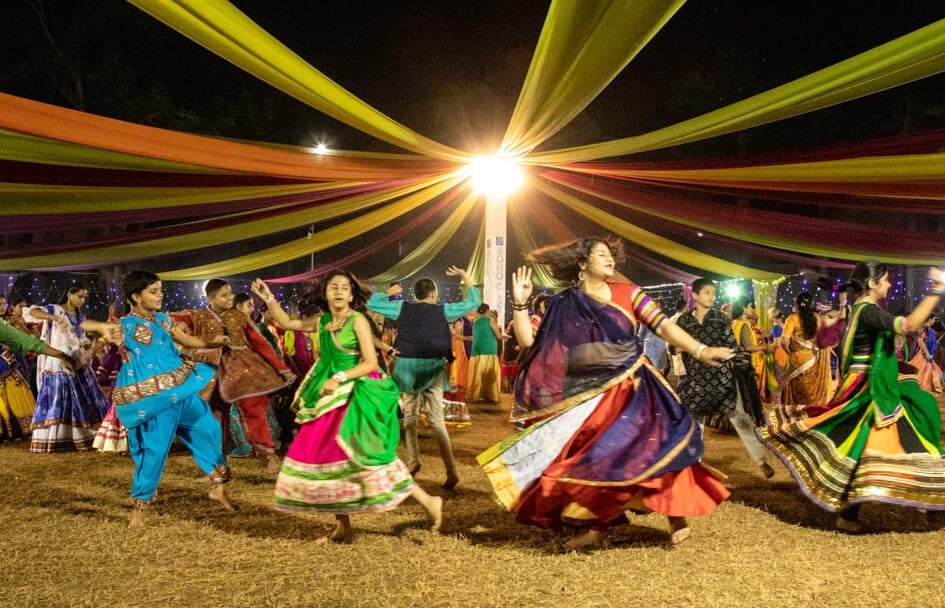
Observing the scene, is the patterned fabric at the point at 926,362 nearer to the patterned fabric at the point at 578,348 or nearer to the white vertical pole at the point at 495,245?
the white vertical pole at the point at 495,245

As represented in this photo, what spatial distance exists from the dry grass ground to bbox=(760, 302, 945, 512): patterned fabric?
25cm

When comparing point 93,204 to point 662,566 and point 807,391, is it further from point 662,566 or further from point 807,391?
point 807,391

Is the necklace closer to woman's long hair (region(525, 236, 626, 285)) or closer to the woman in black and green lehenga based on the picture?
woman's long hair (region(525, 236, 626, 285))

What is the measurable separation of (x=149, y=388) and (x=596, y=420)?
2.57 meters

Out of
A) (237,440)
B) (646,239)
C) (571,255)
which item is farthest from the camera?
(646,239)

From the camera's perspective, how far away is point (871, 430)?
14.0ft

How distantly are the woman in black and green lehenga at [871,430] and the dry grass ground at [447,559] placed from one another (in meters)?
0.25

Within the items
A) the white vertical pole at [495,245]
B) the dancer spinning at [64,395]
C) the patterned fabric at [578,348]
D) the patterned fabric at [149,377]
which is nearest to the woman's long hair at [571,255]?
the patterned fabric at [578,348]

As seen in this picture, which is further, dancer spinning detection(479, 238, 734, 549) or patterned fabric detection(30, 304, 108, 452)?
patterned fabric detection(30, 304, 108, 452)

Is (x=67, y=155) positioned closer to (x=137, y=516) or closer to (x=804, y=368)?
(x=137, y=516)

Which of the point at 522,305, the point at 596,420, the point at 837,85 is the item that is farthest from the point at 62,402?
the point at 837,85

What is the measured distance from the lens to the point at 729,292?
16.7m

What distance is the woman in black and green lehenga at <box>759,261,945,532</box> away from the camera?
13.4 feet

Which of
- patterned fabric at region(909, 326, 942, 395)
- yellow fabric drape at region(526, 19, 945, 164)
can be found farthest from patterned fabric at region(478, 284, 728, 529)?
patterned fabric at region(909, 326, 942, 395)
